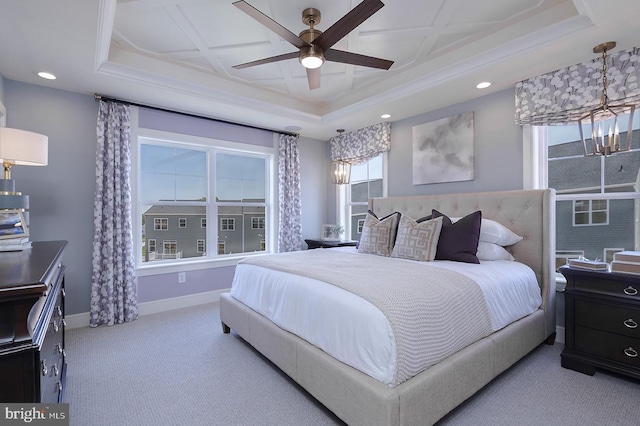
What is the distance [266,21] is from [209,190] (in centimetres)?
280

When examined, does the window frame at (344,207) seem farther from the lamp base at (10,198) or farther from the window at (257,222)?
the lamp base at (10,198)

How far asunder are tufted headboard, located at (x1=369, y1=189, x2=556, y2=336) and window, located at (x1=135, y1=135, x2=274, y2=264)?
292 cm

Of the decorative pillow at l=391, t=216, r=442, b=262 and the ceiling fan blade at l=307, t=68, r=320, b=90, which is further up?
the ceiling fan blade at l=307, t=68, r=320, b=90

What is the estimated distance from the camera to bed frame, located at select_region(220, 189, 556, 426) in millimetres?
1419

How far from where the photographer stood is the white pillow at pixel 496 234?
2.71m

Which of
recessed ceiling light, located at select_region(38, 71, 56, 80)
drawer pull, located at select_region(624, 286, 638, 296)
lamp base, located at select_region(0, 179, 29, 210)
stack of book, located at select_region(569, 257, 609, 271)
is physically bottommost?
drawer pull, located at select_region(624, 286, 638, 296)

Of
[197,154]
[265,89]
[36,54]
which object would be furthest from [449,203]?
[36,54]

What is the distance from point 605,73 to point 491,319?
7.32 feet

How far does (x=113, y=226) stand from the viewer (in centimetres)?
331

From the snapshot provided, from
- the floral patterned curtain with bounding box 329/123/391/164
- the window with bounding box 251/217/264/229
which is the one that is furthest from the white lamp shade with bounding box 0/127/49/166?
the floral patterned curtain with bounding box 329/123/391/164

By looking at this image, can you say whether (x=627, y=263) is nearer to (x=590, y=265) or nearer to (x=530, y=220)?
(x=590, y=265)

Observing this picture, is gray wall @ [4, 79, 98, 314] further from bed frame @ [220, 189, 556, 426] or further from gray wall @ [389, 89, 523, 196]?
gray wall @ [389, 89, 523, 196]

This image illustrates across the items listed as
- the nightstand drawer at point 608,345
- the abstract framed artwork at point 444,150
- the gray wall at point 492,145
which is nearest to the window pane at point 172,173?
the abstract framed artwork at point 444,150

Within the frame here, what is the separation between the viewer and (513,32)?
2490mm
